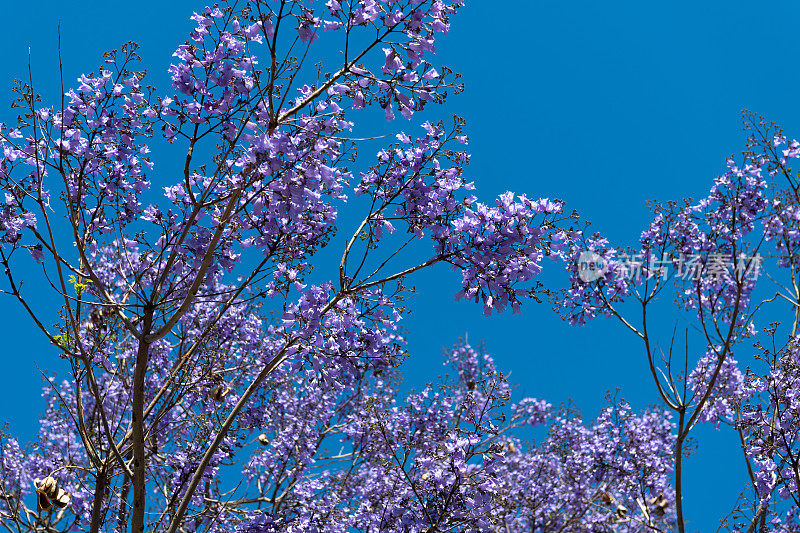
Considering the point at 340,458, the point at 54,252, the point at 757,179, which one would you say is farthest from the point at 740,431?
the point at 54,252

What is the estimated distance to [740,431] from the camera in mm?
6973

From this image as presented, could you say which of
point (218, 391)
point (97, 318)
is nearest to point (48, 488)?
point (97, 318)

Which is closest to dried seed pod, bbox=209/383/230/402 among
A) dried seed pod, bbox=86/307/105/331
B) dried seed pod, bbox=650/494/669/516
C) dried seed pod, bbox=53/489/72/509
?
dried seed pod, bbox=86/307/105/331

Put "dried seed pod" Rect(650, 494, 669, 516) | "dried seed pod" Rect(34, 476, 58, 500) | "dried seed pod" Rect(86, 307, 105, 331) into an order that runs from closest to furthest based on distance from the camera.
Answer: "dried seed pod" Rect(34, 476, 58, 500) → "dried seed pod" Rect(86, 307, 105, 331) → "dried seed pod" Rect(650, 494, 669, 516)

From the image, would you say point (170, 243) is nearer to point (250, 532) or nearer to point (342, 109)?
point (342, 109)

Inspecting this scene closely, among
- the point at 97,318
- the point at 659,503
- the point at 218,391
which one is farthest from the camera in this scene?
the point at 659,503

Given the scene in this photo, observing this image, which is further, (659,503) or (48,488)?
(659,503)

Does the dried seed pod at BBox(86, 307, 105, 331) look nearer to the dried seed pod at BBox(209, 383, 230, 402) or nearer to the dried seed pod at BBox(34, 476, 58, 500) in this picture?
the dried seed pod at BBox(209, 383, 230, 402)

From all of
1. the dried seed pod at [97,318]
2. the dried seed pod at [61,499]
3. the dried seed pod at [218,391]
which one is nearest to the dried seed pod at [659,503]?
the dried seed pod at [218,391]

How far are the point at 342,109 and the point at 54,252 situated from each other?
209 cm

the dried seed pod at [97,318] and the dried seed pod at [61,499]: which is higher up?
the dried seed pod at [97,318]

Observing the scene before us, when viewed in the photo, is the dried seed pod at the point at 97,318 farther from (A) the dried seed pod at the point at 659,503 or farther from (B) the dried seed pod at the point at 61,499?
(A) the dried seed pod at the point at 659,503

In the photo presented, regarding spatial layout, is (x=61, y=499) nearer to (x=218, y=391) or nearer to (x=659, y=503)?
(x=218, y=391)

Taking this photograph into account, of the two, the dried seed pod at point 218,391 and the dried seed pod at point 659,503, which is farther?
the dried seed pod at point 659,503
